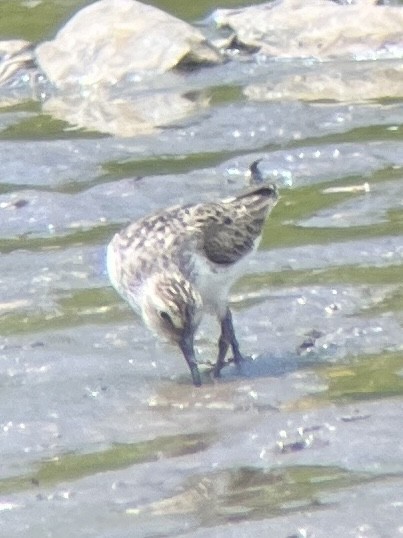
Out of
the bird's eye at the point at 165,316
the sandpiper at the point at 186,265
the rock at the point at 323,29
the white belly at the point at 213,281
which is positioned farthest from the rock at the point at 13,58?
the bird's eye at the point at 165,316

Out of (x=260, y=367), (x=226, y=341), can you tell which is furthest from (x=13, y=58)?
(x=260, y=367)

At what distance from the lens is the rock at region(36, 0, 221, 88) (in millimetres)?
14797

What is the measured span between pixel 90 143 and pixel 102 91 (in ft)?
7.10

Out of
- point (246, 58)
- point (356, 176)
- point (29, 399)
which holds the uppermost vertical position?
point (29, 399)

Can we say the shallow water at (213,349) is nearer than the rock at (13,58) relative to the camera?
Yes

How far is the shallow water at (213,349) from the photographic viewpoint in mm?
6379

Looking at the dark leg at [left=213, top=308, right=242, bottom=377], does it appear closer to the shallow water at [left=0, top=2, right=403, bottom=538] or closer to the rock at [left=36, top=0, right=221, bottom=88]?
the shallow water at [left=0, top=2, right=403, bottom=538]

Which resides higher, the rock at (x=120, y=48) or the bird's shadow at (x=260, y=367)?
the bird's shadow at (x=260, y=367)

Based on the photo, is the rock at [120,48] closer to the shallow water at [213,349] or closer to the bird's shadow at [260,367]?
the shallow water at [213,349]

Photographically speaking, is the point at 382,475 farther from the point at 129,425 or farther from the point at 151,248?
the point at 151,248

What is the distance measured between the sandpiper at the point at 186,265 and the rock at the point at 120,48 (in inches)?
243

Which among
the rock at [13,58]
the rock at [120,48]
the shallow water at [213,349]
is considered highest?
the shallow water at [213,349]

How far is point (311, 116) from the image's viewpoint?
1269 cm

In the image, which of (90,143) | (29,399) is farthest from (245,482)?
(90,143)
